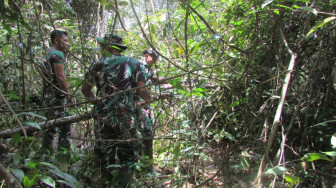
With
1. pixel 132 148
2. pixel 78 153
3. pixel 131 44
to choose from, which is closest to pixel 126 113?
pixel 132 148

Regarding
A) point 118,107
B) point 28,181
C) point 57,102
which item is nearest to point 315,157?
point 28,181

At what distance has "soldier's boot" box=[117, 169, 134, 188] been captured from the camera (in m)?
2.21

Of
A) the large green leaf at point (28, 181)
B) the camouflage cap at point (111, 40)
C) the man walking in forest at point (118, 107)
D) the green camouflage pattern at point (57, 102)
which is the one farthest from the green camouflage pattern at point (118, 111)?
the large green leaf at point (28, 181)

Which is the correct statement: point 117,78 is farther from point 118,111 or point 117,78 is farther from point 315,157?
point 315,157

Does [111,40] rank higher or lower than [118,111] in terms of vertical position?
higher

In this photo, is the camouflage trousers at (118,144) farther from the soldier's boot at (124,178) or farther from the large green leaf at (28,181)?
the large green leaf at (28,181)

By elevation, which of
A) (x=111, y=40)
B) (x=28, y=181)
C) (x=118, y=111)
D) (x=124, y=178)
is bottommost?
(x=124, y=178)

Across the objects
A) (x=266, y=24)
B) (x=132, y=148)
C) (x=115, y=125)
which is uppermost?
(x=266, y=24)

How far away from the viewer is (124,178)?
225 cm

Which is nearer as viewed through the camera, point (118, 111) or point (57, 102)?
point (118, 111)

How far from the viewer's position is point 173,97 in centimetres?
237

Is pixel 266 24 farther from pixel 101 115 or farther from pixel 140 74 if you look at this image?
pixel 101 115

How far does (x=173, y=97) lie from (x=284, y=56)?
1061 mm

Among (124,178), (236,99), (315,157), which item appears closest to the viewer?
(315,157)
